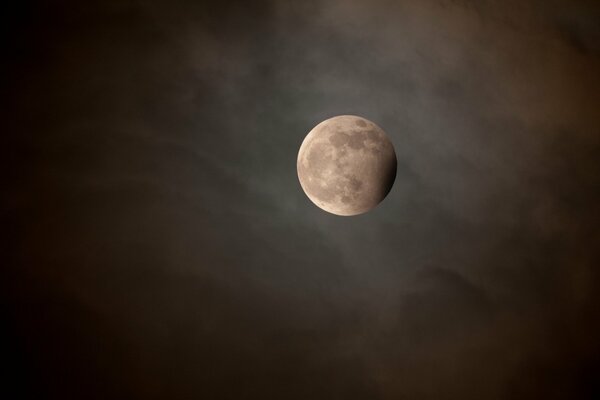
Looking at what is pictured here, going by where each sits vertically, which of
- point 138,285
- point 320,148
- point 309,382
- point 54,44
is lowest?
point 309,382

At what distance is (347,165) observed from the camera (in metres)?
5.48

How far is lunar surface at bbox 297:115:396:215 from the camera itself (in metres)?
5.50

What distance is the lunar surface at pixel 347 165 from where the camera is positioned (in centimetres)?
550

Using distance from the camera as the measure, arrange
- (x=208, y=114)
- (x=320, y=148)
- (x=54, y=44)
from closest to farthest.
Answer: (x=320, y=148) < (x=54, y=44) < (x=208, y=114)

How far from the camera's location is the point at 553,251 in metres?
6.93

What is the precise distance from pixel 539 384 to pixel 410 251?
2.44m

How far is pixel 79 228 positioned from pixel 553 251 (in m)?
5.96

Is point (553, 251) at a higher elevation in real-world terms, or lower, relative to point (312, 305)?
higher

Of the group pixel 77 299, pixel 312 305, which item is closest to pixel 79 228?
pixel 77 299

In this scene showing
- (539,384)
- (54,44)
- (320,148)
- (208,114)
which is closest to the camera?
(320,148)

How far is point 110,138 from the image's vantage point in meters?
6.33

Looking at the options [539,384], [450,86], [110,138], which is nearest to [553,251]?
[539,384]

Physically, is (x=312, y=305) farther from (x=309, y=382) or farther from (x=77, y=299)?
(x=77, y=299)

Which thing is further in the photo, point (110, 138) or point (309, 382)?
point (309, 382)
